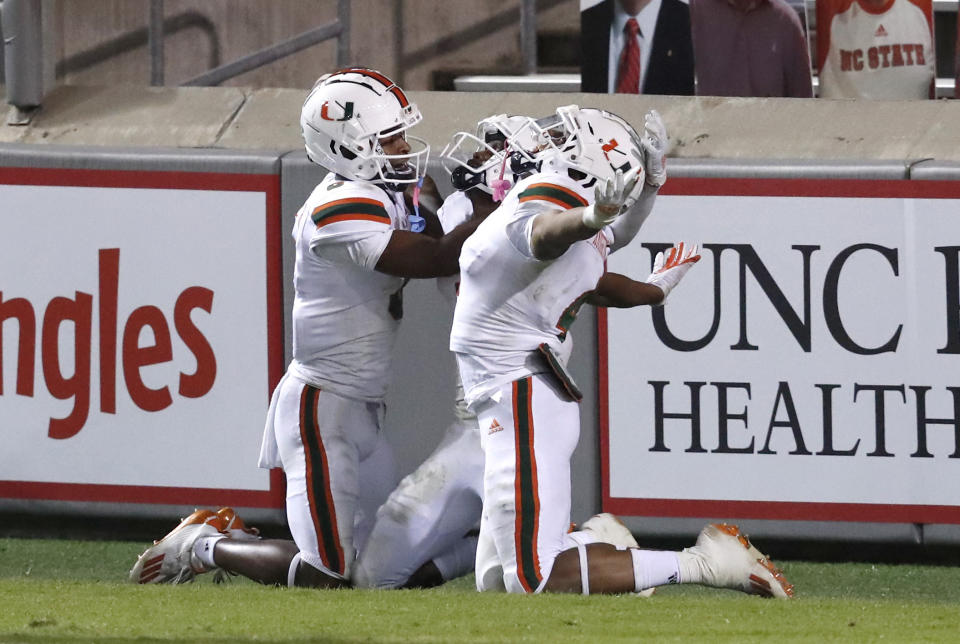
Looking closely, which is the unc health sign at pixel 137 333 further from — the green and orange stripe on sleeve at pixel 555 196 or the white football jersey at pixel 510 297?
the green and orange stripe on sleeve at pixel 555 196

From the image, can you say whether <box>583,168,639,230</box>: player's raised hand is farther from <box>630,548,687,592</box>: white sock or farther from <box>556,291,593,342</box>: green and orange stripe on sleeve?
<box>630,548,687,592</box>: white sock

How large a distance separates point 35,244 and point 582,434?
2.11m

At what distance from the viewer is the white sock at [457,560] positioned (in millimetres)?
5141

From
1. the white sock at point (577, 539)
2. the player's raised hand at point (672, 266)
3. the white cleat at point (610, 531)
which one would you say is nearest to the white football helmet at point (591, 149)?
the player's raised hand at point (672, 266)

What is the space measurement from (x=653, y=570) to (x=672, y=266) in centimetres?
94

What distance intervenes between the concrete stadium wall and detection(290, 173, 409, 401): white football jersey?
121 cm

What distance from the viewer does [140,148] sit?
258 inches

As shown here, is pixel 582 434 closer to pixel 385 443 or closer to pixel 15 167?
pixel 385 443

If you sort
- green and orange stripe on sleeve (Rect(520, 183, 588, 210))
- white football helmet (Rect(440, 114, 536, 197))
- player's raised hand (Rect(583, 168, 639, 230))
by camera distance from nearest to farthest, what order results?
1. player's raised hand (Rect(583, 168, 639, 230))
2. green and orange stripe on sleeve (Rect(520, 183, 588, 210))
3. white football helmet (Rect(440, 114, 536, 197))

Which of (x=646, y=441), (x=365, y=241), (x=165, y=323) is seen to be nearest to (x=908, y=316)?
(x=646, y=441)

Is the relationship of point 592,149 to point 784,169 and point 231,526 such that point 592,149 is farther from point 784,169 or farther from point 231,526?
point 231,526

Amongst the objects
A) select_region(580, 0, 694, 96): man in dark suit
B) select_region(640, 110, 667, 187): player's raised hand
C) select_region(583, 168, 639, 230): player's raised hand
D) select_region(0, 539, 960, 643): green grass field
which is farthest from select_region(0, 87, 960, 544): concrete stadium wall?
select_region(583, 168, 639, 230): player's raised hand

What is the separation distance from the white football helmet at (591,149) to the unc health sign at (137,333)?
1876 mm

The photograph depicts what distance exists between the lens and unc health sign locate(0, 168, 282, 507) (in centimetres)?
639
